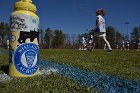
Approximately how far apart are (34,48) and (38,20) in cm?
67

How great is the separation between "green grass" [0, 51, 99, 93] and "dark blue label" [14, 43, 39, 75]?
0.31 m

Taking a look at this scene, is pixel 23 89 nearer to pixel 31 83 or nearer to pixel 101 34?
pixel 31 83

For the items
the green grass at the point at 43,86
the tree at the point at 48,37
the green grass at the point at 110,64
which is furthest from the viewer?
the tree at the point at 48,37

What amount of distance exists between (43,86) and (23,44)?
1.52 meters

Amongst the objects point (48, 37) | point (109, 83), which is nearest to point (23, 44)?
point (109, 83)

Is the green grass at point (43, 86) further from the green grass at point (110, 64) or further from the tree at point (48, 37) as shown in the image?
the tree at point (48, 37)

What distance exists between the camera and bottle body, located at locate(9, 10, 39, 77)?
6730 millimetres

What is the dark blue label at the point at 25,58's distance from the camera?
22.1ft

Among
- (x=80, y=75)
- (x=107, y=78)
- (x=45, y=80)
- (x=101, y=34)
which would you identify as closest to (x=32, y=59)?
(x=45, y=80)

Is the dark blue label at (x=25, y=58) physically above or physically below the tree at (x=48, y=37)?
below

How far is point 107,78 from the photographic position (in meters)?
6.48

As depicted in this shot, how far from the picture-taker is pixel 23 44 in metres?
6.77

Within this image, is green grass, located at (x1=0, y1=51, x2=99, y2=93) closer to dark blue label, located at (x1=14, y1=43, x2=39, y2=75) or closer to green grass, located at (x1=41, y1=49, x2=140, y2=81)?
dark blue label, located at (x1=14, y1=43, x2=39, y2=75)

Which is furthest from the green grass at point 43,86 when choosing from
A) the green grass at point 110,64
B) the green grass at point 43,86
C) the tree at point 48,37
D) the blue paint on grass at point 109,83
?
the tree at point 48,37
